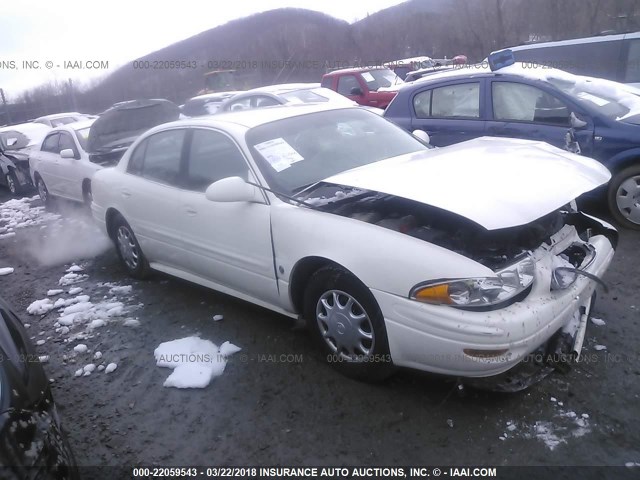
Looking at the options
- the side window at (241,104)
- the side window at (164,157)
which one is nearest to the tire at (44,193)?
the side window at (241,104)

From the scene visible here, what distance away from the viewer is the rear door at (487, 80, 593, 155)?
5125 mm

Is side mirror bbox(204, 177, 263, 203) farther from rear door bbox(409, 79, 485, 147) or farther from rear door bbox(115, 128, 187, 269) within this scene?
rear door bbox(409, 79, 485, 147)

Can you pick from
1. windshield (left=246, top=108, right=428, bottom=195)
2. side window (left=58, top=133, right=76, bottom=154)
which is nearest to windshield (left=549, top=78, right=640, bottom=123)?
windshield (left=246, top=108, right=428, bottom=195)

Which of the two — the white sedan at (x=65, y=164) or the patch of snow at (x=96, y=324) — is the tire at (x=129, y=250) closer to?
the patch of snow at (x=96, y=324)

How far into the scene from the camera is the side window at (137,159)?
459 centimetres

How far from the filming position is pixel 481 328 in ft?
7.78

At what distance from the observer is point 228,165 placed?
360 centimetres

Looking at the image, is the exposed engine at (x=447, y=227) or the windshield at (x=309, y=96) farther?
the windshield at (x=309, y=96)

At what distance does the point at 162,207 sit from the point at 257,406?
1.92 metres

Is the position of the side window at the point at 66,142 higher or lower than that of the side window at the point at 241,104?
lower

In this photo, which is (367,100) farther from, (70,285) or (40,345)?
(40,345)

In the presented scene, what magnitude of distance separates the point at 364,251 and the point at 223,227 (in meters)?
1.24

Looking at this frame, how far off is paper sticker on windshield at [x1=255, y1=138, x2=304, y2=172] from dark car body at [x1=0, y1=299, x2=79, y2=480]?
179 centimetres

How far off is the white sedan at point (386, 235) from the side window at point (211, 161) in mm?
13
